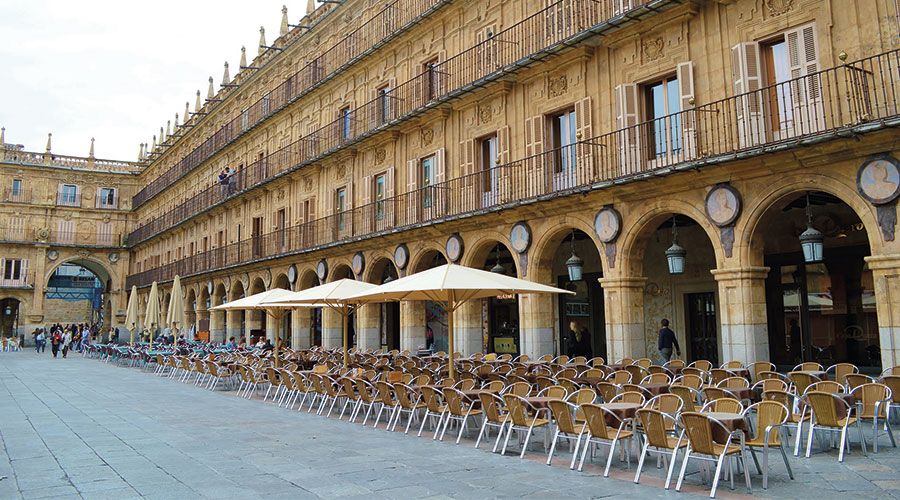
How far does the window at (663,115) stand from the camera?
1338 cm

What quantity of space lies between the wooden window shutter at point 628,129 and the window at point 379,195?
9446 mm

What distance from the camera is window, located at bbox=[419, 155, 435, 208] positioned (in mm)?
19656

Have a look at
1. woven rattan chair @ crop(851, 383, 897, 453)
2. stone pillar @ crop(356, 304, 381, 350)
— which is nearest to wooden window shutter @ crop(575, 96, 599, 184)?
woven rattan chair @ crop(851, 383, 897, 453)

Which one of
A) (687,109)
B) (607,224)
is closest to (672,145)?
(687,109)

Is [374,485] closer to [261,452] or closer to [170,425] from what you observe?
[261,452]

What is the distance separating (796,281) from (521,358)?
21.1 ft

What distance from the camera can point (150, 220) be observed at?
49.5 m

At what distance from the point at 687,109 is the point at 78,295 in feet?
185

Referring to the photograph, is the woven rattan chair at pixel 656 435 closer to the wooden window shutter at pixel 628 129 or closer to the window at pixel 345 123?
the wooden window shutter at pixel 628 129

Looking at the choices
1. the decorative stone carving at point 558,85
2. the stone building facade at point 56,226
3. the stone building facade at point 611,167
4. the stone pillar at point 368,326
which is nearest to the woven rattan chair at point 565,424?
the stone building facade at point 611,167

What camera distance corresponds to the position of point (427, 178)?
2031 centimetres

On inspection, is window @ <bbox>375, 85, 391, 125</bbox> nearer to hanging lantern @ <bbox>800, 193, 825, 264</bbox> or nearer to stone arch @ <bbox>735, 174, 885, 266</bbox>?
stone arch @ <bbox>735, 174, 885, 266</bbox>

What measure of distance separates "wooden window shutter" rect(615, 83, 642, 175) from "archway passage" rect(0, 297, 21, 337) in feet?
171

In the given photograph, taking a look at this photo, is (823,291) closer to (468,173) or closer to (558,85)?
(558,85)
